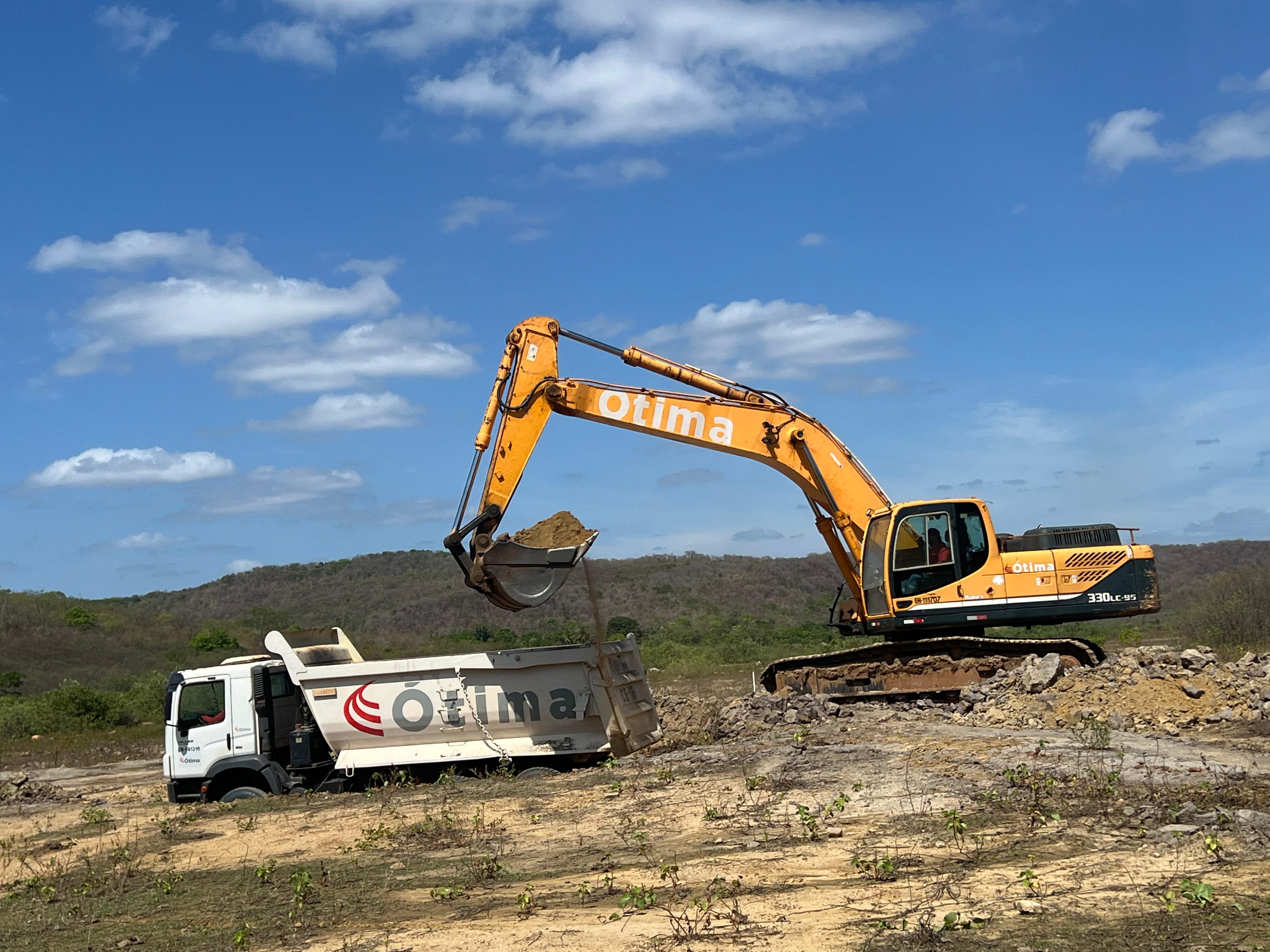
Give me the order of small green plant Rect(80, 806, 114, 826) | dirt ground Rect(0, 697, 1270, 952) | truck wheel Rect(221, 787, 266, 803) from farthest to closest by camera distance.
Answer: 1. truck wheel Rect(221, 787, 266, 803)
2. small green plant Rect(80, 806, 114, 826)
3. dirt ground Rect(0, 697, 1270, 952)

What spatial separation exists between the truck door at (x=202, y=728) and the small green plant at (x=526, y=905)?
7.81m

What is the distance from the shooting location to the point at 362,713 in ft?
47.4

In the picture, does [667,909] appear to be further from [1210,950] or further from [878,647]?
[878,647]

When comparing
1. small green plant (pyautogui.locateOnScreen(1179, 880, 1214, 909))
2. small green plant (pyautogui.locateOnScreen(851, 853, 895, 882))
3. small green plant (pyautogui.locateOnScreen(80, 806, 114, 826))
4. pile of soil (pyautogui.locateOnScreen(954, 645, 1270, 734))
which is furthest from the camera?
pile of soil (pyautogui.locateOnScreen(954, 645, 1270, 734))

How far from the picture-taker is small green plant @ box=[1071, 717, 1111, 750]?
1209cm

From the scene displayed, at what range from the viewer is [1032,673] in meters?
15.8

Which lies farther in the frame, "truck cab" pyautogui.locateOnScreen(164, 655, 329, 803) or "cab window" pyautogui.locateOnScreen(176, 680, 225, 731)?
"cab window" pyautogui.locateOnScreen(176, 680, 225, 731)

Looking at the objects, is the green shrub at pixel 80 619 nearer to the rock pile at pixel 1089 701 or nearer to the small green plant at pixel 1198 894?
the rock pile at pixel 1089 701

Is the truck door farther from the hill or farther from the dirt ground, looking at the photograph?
the hill

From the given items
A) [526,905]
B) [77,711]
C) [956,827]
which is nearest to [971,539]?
[956,827]

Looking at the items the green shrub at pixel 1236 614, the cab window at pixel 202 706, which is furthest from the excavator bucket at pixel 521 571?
the green shrub at pixel 1236 614

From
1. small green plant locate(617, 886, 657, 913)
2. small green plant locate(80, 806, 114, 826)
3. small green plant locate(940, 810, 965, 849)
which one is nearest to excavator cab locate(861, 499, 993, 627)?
small green plant locate(940, 810, 965, 849)

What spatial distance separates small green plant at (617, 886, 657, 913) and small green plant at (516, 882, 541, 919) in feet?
2.08

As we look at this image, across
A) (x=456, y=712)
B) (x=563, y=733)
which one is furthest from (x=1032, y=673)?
(x=456, y=712)
